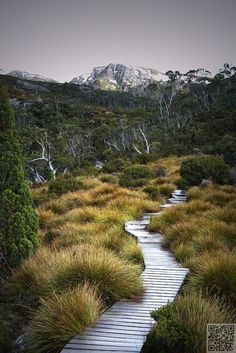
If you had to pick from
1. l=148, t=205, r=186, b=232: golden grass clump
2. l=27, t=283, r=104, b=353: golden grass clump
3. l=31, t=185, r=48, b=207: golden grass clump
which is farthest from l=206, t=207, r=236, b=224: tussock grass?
l=31, t=185, r=48, b=207: golden grass clump

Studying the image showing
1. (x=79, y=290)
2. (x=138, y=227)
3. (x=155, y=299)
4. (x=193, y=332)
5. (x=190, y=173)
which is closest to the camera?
(x=193, y=332)

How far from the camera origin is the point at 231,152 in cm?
2788

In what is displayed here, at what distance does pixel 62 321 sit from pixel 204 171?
15165 millimetres

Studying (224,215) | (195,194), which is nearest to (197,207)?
(224,215)

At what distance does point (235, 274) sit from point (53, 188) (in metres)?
14.8

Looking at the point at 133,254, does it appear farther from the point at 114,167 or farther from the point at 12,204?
the point at 114,167

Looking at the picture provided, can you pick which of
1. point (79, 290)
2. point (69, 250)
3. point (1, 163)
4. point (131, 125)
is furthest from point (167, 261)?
point (131, 125)

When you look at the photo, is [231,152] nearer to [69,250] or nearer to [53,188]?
[53,188]

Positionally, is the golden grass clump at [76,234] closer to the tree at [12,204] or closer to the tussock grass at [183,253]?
the tree at [12,204]

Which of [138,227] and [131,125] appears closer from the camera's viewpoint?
[138,227]

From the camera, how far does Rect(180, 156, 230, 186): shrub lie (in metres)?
18.9

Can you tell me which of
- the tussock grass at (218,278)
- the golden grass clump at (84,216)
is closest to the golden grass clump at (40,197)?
the golden grass clump at (84,216)

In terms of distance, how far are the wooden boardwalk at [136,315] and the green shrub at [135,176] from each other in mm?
11889

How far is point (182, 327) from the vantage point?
4.57m
